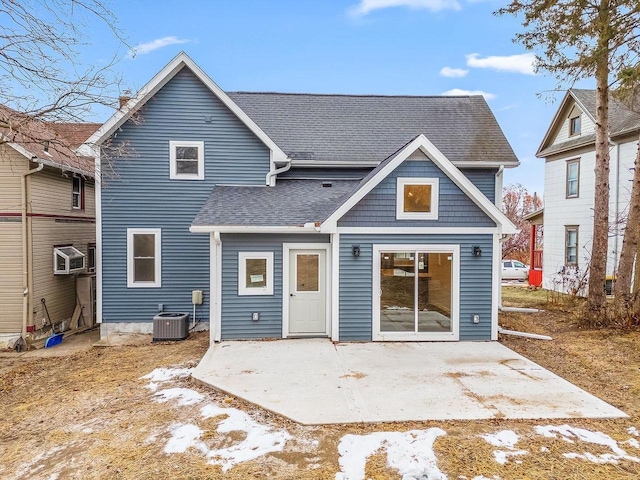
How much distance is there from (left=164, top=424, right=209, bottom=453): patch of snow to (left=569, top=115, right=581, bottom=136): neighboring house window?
750 inches

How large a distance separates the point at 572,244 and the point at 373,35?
12384mm

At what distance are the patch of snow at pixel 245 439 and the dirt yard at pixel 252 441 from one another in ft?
0.04

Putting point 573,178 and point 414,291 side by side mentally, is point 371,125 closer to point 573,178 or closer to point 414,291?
point 414,291

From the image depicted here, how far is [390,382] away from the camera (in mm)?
6613

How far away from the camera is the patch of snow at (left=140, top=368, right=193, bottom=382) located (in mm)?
7125

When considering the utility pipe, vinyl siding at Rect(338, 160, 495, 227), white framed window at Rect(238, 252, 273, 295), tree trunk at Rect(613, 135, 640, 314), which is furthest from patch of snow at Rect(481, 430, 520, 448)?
the utility pipe

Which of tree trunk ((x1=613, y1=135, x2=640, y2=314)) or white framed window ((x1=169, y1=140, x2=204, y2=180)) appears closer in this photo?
tree trunk ((x1=613, y1=135, x2=640, y2=314))

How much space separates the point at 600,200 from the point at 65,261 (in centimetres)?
1595

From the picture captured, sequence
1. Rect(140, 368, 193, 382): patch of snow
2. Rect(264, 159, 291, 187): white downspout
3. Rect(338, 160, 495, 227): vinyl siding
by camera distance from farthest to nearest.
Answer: Rect(264, 159, 291, 187): white downspout, Rect(338, 160, 495, 227): vinyl siding, Rect(140, 368, 193, 382): patch of snow

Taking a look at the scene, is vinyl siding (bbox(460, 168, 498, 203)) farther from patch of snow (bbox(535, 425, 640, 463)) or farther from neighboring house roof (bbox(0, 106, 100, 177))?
neighboring house roof (bbox(0, 106, 100, 177))

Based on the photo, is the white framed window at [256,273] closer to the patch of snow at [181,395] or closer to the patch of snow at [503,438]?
the patch of snow at [181,395]

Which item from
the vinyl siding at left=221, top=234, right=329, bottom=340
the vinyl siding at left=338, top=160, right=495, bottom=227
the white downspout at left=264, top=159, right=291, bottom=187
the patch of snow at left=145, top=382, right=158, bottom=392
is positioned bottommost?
the patch of snow at left=145, top=382, right=158, bottom=392

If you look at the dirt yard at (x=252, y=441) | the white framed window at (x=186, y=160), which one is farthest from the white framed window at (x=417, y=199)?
the white framed window at (x=186, y=160)

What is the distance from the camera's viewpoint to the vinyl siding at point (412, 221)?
891cm
